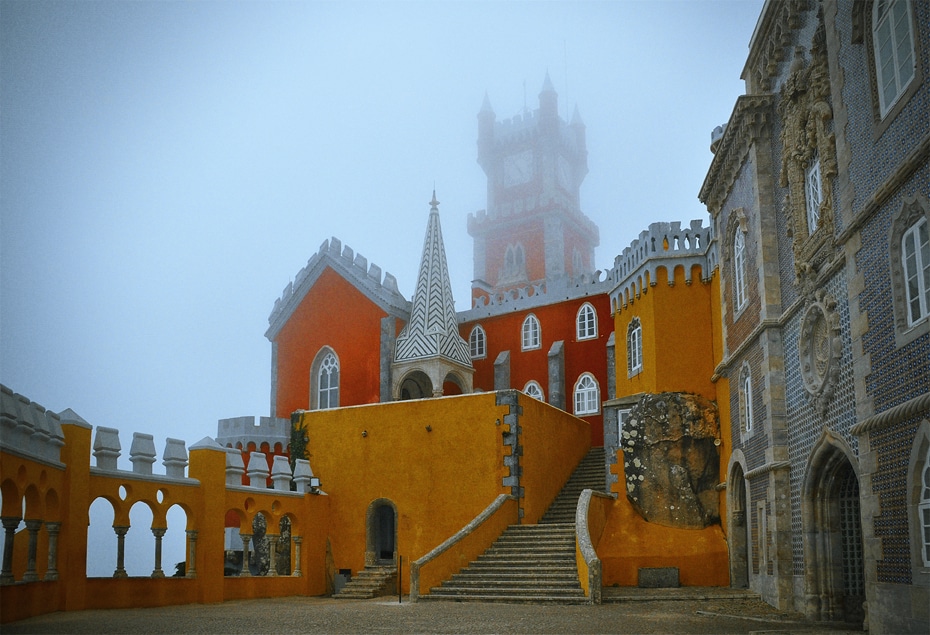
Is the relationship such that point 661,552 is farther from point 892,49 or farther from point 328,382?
point 328,382

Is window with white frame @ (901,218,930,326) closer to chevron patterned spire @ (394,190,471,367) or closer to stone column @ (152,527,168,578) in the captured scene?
stone column @ (152,527,168,578)

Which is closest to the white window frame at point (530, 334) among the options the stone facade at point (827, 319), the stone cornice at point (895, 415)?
the stone facade at point (827, 319)

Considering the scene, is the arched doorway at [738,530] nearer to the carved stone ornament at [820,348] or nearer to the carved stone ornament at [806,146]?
the carved stone ornament at [820,348]

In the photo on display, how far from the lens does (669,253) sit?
23359 millimetres

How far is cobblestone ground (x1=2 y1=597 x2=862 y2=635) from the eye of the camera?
1152cm

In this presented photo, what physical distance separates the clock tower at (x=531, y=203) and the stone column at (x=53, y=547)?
1310 inches

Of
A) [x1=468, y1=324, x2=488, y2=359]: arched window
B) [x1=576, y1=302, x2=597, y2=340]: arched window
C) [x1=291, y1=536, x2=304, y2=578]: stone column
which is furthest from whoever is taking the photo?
[x1=468, y1=324, x2=488, y2=359]: arched window

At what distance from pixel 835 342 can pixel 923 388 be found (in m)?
2.99

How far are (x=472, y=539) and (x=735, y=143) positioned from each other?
951cm

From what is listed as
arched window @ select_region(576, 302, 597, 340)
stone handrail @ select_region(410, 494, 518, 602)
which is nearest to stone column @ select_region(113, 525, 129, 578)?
stone handrail @ select_region(410, 494, 518, 602)

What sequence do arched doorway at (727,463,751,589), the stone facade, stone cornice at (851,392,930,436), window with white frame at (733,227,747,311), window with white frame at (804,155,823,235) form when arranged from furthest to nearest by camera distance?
arched doorway at (727,463,751,589)
window with white frame at (733,227,747,311)
window with white frame at (804,155,823,235)
the stone facade
stone cornice at (851,392,930,436)

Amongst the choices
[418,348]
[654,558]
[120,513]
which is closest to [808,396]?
[654,558]

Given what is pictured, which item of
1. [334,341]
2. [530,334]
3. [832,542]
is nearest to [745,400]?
[832,542]

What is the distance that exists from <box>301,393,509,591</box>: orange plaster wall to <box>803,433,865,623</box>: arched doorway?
27.1 feet
